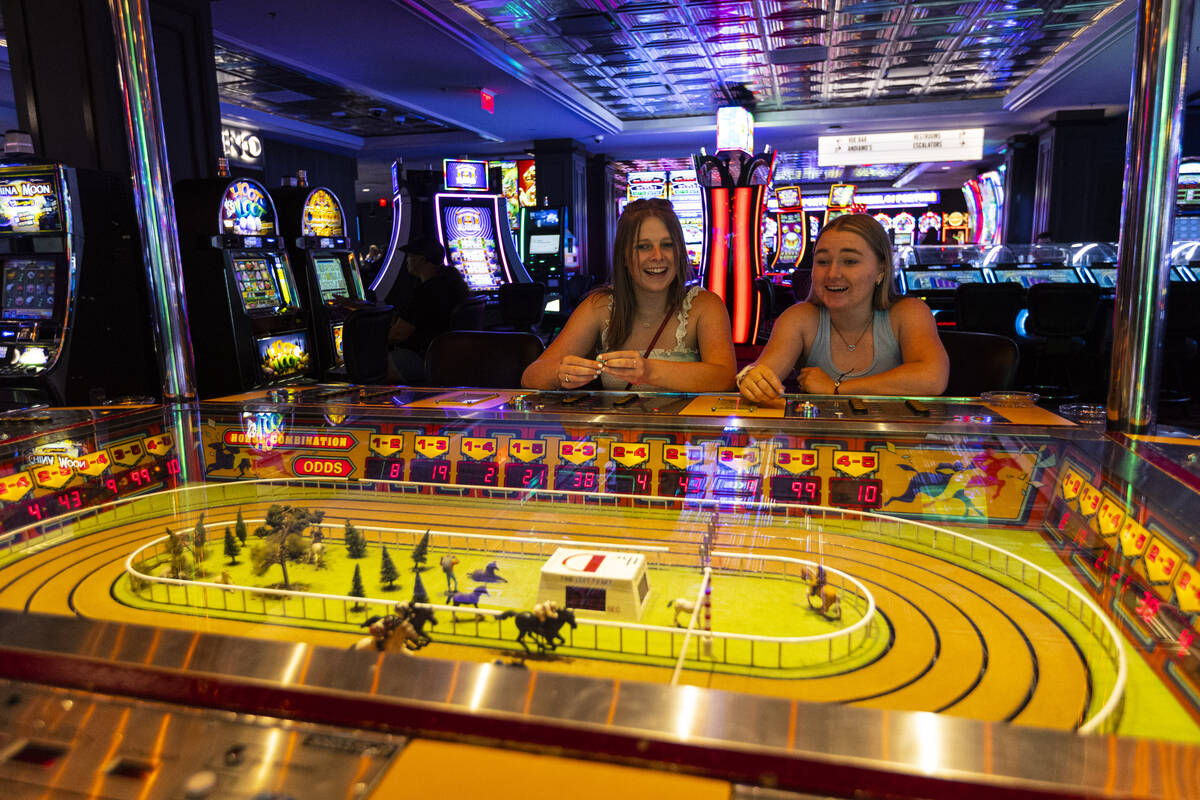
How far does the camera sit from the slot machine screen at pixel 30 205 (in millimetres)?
3557

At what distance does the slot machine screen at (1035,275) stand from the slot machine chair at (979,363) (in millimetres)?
5046

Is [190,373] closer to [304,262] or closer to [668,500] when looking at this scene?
[668,500]

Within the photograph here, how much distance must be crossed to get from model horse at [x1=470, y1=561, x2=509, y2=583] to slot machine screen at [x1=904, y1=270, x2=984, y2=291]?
6.88m

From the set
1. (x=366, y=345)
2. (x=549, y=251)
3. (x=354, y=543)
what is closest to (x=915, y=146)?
(x=549, y=251)

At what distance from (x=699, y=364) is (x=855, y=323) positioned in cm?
53

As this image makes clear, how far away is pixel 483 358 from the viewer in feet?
8.92

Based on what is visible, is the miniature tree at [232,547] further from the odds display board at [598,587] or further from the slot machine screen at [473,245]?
the slot machine screen at [473,245]

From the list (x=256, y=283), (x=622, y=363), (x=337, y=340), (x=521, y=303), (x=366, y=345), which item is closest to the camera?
(x=622, y=363)

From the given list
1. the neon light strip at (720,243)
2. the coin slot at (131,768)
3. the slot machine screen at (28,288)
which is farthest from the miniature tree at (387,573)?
the neon light strip at (720,243)

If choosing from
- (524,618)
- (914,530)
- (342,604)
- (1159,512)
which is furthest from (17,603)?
(1159,512)

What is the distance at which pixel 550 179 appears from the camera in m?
12.0

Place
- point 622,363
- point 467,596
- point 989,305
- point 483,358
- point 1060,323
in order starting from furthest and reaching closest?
point 989,305 < point 1060,323 < point 483,358 < point 622,363 < point 467,596

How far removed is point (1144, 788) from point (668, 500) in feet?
2.85

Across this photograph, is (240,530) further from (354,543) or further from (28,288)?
(28,288)
